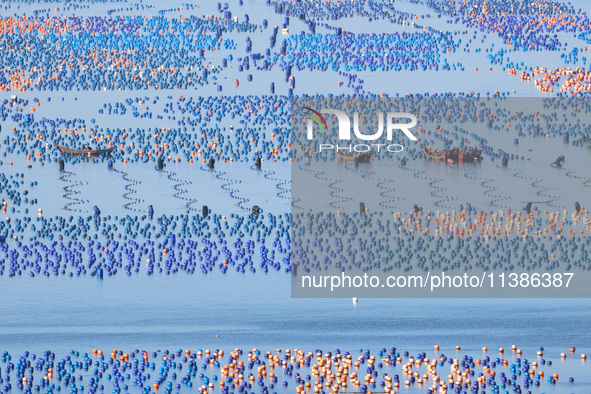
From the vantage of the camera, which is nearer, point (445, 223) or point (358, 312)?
point (358, 312)

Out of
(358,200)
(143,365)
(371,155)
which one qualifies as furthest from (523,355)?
(371,155)

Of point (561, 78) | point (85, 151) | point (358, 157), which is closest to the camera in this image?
point (358, 157)

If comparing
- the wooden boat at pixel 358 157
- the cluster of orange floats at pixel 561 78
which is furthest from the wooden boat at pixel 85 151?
the cluster of orange floats at pixel 561 78

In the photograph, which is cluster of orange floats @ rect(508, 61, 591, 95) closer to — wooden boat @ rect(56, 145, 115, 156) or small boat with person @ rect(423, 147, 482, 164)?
small boat with person @ rect(423, 147, 482, 164)

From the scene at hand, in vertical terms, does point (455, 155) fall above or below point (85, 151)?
below

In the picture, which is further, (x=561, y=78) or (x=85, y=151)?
(x=561, y=78)

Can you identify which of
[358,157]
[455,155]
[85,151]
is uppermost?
[85,151]

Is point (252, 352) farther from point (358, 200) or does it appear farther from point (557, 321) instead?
A: point (358, 200)

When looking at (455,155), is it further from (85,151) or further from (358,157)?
(85,151)

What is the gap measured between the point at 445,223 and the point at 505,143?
1191 inches

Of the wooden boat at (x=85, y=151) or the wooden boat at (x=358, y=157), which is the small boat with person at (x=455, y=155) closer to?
the wooden boat at (x=358, y=157)

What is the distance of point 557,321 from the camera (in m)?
64.4

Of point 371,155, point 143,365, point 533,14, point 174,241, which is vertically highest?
point 533,14

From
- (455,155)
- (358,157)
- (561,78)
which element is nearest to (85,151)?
(358,157)
